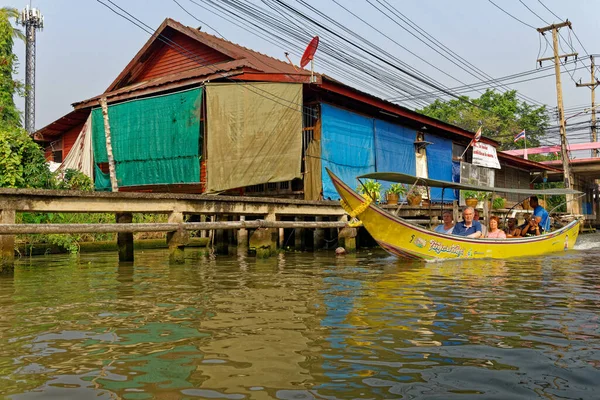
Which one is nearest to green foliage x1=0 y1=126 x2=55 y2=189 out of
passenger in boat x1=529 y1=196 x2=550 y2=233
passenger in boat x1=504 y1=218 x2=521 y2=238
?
passenger in boat x1=504 y1=218 x2=521 y2=238

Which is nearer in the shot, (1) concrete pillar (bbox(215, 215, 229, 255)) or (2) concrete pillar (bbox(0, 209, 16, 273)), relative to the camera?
(2) concrete pillar (bbox(0, 209, 16, 273))

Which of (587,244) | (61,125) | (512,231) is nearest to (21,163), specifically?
(61,125)

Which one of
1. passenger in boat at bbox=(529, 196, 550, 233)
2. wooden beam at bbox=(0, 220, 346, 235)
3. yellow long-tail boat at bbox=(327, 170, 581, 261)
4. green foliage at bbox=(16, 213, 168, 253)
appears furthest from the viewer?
passenger in boat at bbox=(529, 196, 550, 233)

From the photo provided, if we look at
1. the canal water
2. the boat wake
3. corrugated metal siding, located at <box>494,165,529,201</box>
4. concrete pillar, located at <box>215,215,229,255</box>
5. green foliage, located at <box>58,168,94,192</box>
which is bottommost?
the boat wake

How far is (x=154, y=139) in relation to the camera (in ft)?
55.4

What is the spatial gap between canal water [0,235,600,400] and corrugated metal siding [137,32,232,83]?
11593mm

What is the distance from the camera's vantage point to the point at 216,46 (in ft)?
55.6

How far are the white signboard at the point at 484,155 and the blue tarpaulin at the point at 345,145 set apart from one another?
7920mm

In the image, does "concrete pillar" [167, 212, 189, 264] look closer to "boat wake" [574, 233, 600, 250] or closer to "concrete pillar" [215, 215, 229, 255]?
"concrete pillar" [215, 215, 229, 255]

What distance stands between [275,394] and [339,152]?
13.0m

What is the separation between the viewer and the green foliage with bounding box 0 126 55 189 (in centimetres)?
1227

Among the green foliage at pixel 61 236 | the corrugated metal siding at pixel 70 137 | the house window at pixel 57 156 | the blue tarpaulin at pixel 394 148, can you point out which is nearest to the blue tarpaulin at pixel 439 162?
the blue tarpaulin at pixel 394 148

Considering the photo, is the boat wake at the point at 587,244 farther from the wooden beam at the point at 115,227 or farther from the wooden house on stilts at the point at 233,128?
the wooden beam at the point at 115,227

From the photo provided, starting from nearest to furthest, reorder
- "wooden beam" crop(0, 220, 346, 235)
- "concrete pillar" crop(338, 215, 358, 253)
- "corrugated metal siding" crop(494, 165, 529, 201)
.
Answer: "wooden beam" crop(0, 220, 346, 235) < "concrete pillar" crop(338, 215, 358, 253) < "corrugated metal siding" crop(494, 165, 529, 201)
